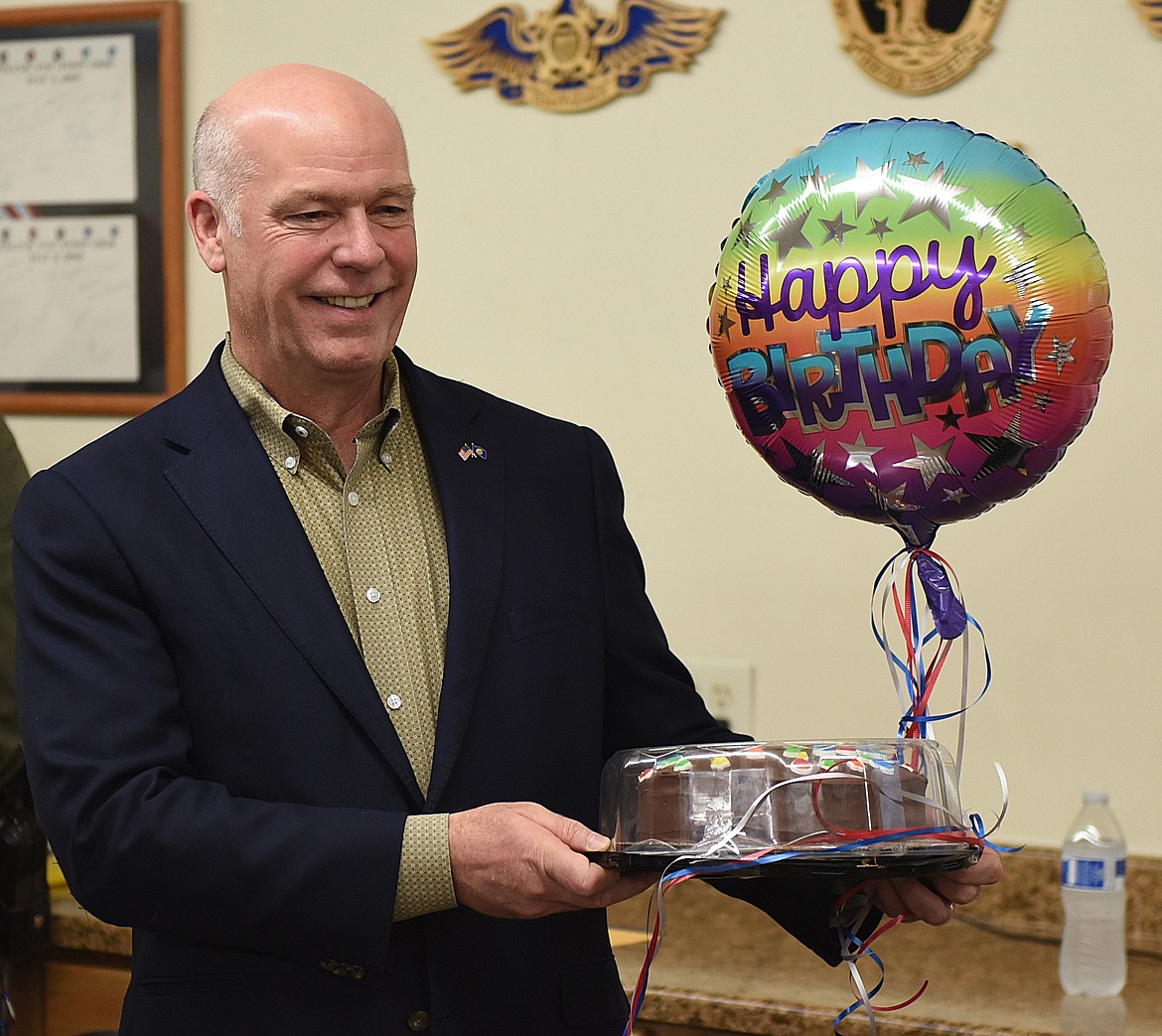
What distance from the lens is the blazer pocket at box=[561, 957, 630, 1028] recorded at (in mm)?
1345

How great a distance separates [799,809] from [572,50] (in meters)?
1.44

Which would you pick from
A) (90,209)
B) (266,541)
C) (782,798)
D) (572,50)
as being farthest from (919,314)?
(90,209)

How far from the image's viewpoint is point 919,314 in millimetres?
1105

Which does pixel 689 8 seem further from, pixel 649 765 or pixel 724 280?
pixel 649 765

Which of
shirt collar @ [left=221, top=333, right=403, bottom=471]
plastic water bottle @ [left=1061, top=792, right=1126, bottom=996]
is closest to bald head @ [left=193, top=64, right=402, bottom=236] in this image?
shirt collar @ [left=221, top=333, right=403, bottom=471]

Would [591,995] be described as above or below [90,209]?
below

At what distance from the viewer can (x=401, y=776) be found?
4.17 ft

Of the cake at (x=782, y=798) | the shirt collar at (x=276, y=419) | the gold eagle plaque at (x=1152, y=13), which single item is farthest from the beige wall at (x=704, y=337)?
the cake at (x=782, y=798)

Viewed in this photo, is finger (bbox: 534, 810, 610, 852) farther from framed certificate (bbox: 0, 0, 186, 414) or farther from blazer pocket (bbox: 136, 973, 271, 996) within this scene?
framed certificate (bbox: 0, 0, 186, 414)

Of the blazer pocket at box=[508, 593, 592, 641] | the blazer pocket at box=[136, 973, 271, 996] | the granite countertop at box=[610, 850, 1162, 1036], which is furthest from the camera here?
the granite countertop at box=[610, 850, 1162, 1036]

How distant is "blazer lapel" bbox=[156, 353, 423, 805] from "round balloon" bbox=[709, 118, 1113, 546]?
0.39 meters

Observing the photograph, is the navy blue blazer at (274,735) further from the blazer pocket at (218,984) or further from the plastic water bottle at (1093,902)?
the plastic water bottle at (1093,902)

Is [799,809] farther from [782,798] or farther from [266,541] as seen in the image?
[266,541]

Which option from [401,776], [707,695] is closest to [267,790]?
→ [401,776]
